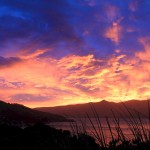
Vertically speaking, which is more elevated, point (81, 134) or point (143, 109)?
point (143, 109)

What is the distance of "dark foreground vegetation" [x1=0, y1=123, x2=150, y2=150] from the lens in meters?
5.59

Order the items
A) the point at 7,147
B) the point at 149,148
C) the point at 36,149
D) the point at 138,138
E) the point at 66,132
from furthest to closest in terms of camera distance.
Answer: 1. the point at 66,132
2. the point at 7,147
3. the point at 36,149
4. the point at 138,138
5. the point at 149,148

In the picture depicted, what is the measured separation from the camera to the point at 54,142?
288 inches

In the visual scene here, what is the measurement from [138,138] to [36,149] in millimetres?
4063

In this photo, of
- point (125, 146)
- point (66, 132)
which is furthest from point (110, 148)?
point (66, 132)

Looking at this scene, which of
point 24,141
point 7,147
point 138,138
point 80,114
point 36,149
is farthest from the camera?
point 24,141

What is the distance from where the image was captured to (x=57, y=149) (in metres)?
6.44

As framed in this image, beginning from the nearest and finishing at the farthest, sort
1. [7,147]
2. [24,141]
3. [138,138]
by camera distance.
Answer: [138,138] < [7,147] < [24,141]


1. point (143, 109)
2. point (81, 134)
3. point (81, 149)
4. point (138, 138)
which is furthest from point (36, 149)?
point (138, 138)

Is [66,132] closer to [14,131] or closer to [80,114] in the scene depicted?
[14,131]

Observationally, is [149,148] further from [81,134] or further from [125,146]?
[81,134]

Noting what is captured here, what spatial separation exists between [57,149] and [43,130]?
5185 millimetres

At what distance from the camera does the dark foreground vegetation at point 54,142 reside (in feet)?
18.3

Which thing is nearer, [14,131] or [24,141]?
[24,141]
